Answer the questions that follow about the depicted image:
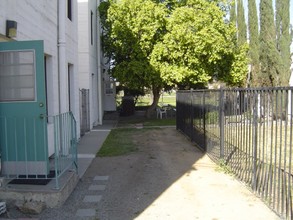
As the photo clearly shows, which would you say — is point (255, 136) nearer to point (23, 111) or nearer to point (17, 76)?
point (23, 111)

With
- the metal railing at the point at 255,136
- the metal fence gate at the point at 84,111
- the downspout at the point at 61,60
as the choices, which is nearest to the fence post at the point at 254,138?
the metal railing at the point at 255,136

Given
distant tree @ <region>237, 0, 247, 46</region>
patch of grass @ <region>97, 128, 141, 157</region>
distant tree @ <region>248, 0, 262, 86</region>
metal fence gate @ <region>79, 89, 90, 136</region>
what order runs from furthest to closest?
1. distant tree @ <region>237, 0, 247, 46</region>
2. distant tree @ <region>248, 0, 262, 86</region>
3. metal fence gate @ <region>79, 89, 90, 136</region>
4. patch of grass @ <region>97, 128, 141, 157</region>

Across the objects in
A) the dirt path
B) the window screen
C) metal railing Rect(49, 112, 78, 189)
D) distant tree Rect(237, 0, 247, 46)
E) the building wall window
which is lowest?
the dirt path

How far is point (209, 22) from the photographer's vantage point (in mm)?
17844

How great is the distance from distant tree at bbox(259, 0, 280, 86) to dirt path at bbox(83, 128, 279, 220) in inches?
502

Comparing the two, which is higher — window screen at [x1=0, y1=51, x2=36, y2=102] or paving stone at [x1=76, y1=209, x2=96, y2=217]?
window screen at [x1=0, y1=51, x2=36, y2=102]

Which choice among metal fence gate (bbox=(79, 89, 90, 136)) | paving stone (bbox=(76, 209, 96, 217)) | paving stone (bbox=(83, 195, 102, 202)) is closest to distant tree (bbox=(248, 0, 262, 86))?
metal fence gate (bbox=(79, 89, 90, 136))

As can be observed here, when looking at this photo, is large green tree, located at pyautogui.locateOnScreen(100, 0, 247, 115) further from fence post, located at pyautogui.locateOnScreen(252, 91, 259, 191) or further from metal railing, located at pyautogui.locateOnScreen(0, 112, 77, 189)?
metal railing, located at pyautogui.locateOnScreen(0, 112, 77, 189)

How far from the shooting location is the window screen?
18.3 feet

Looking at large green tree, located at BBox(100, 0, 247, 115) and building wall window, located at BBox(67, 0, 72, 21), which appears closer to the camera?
building wall window, located at BBox(67, 0, 72, 21)

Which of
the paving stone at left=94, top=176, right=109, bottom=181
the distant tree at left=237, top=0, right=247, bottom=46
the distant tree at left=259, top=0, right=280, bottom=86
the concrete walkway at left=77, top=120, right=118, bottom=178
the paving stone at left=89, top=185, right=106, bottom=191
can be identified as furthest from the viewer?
the distant tree at left=237, top=0, right=247, bottom=46

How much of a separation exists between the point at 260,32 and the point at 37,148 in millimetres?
18924

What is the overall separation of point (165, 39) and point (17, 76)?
12607mm

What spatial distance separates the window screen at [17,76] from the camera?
18.3 ft
